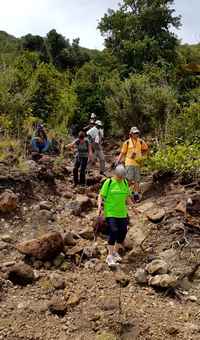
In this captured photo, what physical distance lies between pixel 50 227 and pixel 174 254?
2.09 metres

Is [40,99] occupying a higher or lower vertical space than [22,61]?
lower


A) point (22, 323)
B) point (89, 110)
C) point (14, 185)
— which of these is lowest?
point (22, 323)

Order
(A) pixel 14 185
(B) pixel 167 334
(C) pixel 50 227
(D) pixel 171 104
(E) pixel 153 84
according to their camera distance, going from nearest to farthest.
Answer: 1. (B) pixel 167 334
2. (C) pixel 50 227
3. (A) pixel 14 185
4. (D) pixel 171 104
5. (E) pixel 153 84

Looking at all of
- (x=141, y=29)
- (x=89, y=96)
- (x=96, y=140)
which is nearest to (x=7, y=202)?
(x=96, y=140)

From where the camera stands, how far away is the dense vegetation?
13.2m

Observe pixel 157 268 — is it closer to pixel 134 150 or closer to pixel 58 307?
pixel 58 307

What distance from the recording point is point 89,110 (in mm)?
19719

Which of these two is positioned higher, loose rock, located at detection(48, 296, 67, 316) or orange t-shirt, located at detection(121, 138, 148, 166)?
orange t-shirt, located at detection(121, 138, 148, 166)

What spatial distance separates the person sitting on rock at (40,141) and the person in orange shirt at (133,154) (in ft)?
11.4

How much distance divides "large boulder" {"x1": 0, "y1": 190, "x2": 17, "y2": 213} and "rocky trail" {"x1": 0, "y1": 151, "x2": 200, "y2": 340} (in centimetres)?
2

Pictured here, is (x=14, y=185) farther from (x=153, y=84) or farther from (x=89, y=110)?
(x=89, y=110)

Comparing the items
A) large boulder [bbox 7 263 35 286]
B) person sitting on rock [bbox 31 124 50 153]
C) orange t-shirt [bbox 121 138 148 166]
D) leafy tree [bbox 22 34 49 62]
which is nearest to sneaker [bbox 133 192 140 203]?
orange t-shirt [bbox 121 138 148 166]

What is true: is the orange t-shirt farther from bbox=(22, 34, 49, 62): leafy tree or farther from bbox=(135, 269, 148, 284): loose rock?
bbox=(22, 34, 49, 62): leafy tree

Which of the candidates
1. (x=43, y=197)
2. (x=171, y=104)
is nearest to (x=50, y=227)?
(x=43, y=197)
